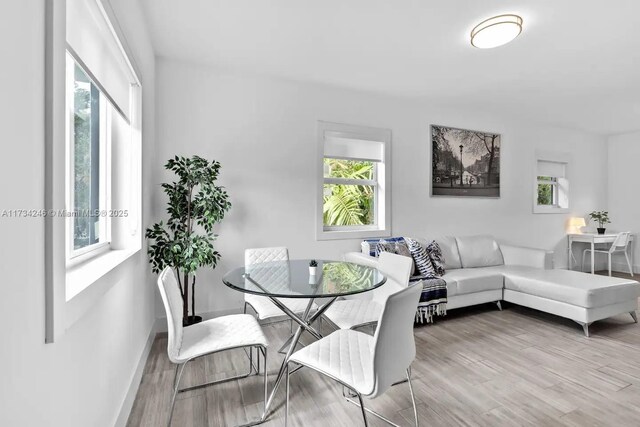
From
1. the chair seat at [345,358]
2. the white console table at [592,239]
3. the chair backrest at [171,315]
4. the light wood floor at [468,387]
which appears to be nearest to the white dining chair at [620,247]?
the white console table at [592,239]

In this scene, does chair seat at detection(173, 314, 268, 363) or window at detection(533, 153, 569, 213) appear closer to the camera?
chair seat at detection(173, 314, 268, 363)

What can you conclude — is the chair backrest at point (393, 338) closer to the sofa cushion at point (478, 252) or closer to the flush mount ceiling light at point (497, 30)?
the flush mount ceiling light at point (497, 30)

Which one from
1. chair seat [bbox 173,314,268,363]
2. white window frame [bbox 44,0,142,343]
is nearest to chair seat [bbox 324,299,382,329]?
chair seat [bbox 173,314,268,363]

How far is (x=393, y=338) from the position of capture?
1437 millimetres

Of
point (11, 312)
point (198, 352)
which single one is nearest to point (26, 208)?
point (11, 312)

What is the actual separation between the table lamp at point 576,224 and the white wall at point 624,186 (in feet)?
2.91

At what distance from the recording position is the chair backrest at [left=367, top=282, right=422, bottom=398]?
4.51 ft

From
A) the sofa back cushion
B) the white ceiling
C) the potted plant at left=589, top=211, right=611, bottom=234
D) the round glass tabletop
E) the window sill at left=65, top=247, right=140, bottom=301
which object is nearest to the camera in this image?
the window sill at left=65, top=247, right=140, bottom=301

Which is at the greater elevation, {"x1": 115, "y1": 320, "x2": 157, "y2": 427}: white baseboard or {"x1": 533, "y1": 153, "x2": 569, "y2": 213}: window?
{"x1": 533, "y1": 153, "x2": 569, "y2": 213}: window

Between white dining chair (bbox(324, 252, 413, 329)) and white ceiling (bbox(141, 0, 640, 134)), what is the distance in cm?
187

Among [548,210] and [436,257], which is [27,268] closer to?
[436,257]

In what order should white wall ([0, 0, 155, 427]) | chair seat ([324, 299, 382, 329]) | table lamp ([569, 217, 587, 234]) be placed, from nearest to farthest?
white wall ([0, 0, 155, 427]) < chair seat ([324, 299, 382, 329]) < table lamp ([569, 217, 587, 234])

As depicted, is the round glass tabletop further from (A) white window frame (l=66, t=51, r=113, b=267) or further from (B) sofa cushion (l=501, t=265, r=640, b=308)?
(B) sofa cushion (l=501, t=265, r=640, b=308)

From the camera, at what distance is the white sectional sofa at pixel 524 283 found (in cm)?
319
